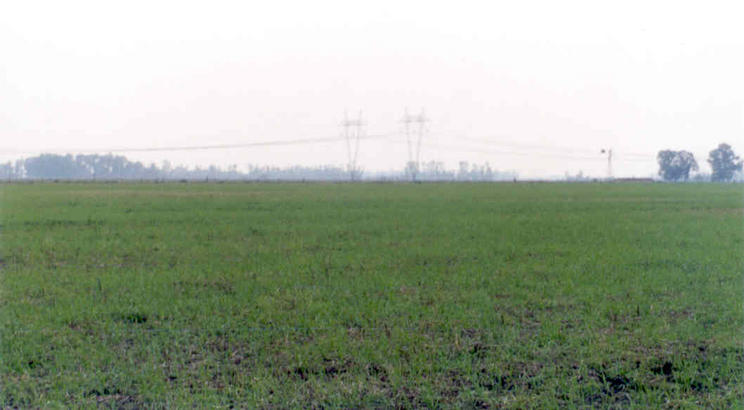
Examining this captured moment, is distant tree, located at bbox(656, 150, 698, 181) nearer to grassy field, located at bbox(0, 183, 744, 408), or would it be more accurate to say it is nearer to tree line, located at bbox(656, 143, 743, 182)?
tree line, located at bbox(656, 143, 743, 182)

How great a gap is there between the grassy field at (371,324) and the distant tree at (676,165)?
103 metres

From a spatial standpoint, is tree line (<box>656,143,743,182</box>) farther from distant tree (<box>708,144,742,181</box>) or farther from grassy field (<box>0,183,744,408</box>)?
grassy field (<box>0,183,744,408</box>)

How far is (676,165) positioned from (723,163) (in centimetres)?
910

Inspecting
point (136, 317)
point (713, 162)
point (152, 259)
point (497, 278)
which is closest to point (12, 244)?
point (152, 259)

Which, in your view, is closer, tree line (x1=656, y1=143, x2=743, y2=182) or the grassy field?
the grassy field

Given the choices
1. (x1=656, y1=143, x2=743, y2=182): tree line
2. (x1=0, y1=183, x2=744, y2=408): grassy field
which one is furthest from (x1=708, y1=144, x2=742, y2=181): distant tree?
(x1=0, y1=183, x2=744, y2=408): grassy field

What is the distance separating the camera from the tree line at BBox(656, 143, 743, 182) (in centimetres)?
10938

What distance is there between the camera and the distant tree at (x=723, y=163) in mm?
110812

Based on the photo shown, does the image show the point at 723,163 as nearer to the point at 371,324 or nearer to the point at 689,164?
the point at 689,164

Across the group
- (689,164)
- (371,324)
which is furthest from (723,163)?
(371,324)

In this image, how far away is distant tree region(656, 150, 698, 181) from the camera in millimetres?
109062

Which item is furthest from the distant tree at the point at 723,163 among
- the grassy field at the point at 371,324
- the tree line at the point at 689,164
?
the grassy field at the point at 371,324

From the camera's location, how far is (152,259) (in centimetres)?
1333

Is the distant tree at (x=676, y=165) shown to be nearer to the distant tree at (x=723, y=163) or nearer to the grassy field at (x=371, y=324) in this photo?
the distant tree at (x=723, y=163)
